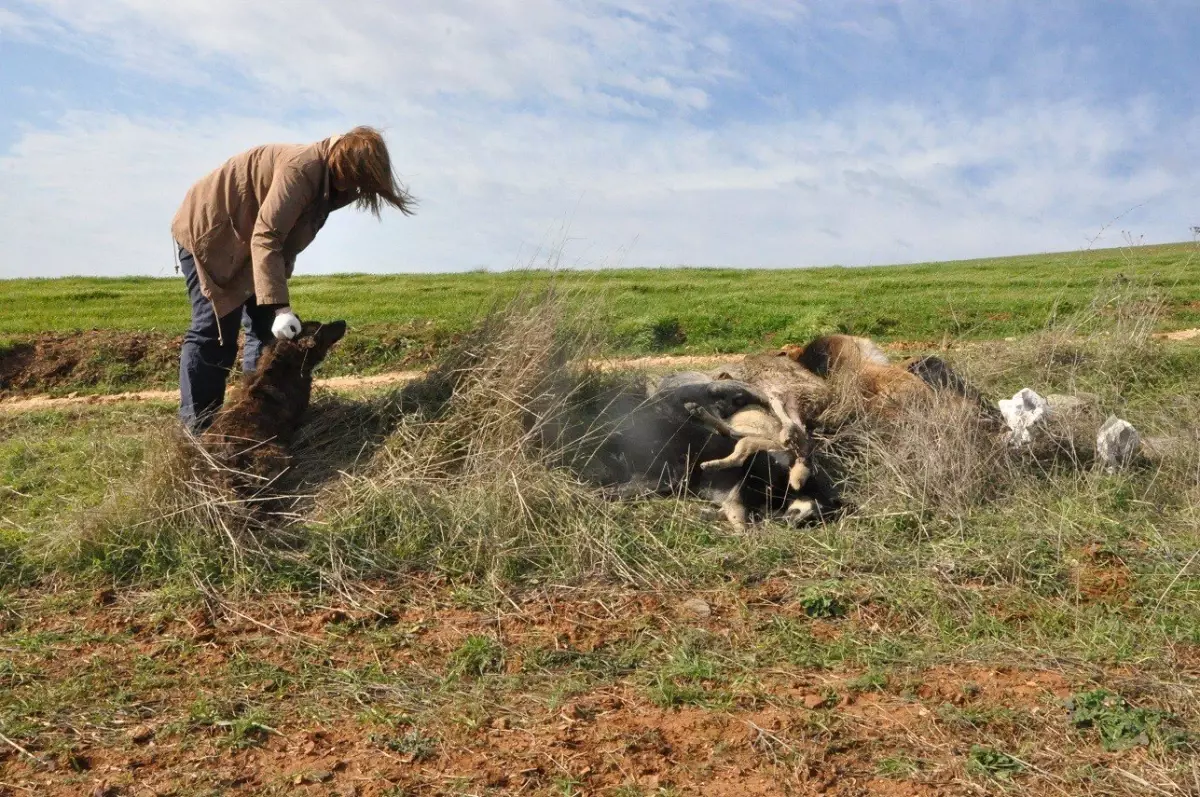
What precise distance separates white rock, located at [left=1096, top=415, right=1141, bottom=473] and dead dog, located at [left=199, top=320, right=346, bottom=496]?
450 cm

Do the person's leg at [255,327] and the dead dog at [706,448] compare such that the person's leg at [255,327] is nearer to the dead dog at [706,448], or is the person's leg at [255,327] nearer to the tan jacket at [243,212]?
the tan jacket at [243,212]

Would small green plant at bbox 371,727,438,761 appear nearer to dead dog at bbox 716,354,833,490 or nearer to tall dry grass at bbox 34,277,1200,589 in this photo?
tall dry grass at bbox 34,277,1200,589

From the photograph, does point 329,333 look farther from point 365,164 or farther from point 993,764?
point 993,764

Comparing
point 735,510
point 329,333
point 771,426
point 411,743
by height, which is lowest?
point 411,743

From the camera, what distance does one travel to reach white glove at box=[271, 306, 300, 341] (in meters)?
5.58

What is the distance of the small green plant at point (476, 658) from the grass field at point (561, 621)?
0.6 inches

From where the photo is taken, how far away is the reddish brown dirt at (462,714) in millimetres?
3053

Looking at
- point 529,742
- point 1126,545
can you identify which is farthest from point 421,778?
point 1126,545

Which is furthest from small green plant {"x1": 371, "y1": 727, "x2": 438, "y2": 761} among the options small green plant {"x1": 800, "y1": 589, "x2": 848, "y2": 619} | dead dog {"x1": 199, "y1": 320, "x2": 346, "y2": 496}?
dead dog {"x1": 199, "y1": 320, "x2": 346, "y2": 496}

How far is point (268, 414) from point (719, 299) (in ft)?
31.6

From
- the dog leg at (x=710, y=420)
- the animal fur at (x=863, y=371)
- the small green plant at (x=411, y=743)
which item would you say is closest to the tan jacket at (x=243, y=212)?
the dog leg at (x=710, y=420)

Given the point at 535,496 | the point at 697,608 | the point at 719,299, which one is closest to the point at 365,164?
the point at 535,496

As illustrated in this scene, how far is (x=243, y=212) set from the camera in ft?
19.4

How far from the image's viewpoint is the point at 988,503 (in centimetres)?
556
